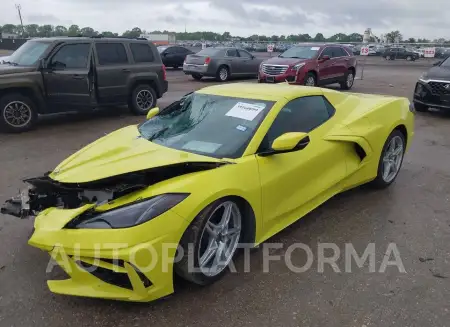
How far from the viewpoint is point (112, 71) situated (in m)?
9.24

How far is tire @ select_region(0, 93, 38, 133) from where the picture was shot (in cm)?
806

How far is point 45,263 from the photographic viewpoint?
3492 mm

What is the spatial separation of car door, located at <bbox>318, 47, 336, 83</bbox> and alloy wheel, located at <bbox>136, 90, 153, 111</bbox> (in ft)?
23.2

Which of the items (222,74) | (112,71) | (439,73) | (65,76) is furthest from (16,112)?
(222,74)

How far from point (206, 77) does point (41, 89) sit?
478 inches

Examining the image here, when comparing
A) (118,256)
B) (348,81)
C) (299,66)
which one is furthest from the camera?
(348,81)

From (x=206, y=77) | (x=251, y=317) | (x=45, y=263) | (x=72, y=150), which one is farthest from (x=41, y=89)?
(x=206, y=77)

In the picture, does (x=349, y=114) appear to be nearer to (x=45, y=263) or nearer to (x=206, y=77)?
(x=45, y=263)

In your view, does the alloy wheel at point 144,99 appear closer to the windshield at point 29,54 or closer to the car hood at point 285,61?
the windshield at point 29,54

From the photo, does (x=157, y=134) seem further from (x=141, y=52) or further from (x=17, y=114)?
(x=141, y=52)

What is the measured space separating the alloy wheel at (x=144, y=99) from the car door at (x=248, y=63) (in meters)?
9.71

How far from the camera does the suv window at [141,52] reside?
980 cm

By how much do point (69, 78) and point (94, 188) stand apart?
6005 millimetres

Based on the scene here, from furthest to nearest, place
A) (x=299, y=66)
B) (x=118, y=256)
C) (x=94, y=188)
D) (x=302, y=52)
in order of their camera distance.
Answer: (x=302, y=52) → (x=299, y=66) → (x=94, y=188) → (x=118, y=256)
